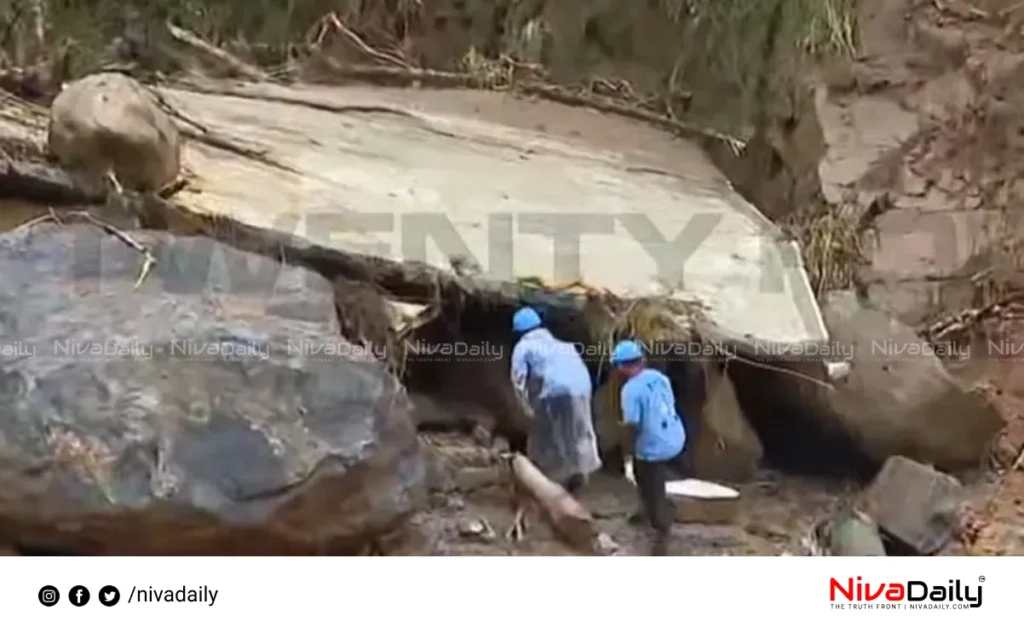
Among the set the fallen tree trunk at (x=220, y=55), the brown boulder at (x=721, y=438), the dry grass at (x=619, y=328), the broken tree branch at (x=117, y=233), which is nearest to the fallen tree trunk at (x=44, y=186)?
the broken tree branch at (x=117, y=233)

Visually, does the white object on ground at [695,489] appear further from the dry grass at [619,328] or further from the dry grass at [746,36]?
the dry grass at [746,36]

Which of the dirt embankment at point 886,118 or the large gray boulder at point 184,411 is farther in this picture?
the dirt embankment at point 886,118

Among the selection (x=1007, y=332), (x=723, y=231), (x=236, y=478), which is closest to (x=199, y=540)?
(x=236, y=478)

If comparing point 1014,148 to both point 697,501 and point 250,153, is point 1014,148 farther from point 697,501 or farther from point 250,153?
point 250,153

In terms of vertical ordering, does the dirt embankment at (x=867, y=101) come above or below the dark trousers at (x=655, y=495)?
above

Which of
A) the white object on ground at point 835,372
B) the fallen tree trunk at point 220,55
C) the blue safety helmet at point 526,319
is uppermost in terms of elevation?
the fallen tree trunk at point 220,55

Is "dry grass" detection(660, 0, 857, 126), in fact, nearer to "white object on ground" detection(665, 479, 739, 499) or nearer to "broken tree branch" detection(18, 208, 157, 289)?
"white object on ground" detection(665, 479, 739, 499)
